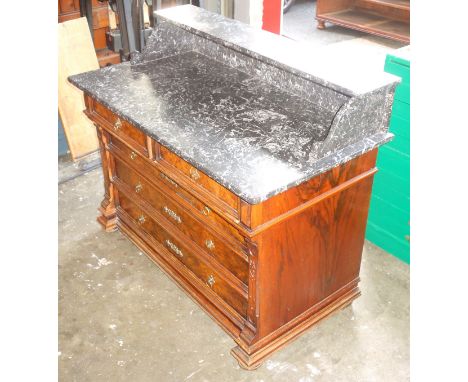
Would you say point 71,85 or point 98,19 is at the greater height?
point 98,19

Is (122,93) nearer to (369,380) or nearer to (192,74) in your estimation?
(192,74)

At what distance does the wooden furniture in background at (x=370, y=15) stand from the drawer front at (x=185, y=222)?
160 inches

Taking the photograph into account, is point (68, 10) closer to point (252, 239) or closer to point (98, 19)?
point (98, 19)

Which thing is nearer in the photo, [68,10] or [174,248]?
[174,248]

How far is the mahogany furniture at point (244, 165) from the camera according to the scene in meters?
2.00

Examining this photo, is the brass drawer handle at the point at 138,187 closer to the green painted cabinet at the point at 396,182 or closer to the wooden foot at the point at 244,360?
the wooden foot at the point at 244,360

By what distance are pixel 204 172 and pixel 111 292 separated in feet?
3.77

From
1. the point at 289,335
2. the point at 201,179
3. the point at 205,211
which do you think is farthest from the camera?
the point at 289,335

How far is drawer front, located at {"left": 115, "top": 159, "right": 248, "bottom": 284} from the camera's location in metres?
2.25

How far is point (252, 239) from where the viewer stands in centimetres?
199

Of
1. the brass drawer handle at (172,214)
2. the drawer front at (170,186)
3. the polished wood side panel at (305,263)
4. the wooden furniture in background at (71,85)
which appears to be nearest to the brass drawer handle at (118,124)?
the drawer front at (170,186)

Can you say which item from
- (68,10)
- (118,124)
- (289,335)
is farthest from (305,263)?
(68,10)

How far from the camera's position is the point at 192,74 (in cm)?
268

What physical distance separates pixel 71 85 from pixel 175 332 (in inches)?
81.1
